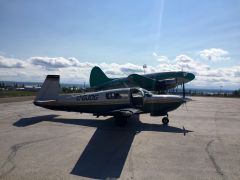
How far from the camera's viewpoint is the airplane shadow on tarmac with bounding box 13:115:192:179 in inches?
243

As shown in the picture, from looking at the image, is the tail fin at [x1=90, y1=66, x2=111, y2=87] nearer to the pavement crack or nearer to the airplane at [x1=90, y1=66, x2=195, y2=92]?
the airplane at [x1=90, y1=66, x2=195, y2=92]

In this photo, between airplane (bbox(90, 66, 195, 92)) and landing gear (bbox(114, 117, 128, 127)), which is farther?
airplane (bbox(90, 66, 195, 92))

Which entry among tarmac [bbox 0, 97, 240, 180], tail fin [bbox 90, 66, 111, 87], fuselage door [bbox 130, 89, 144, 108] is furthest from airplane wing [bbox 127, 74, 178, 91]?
tarmac [bbox 0, 97, 240, 180]

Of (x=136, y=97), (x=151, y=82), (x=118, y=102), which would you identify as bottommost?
(x=118, y=102)

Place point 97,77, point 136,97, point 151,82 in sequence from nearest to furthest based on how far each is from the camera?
point 136,97 → point 151,82 → point 97,77

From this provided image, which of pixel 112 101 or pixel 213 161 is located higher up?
pixel 112 101

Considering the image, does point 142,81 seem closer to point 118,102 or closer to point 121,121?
point 118,102

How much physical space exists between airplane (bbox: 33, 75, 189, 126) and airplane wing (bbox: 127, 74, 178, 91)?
13276mm

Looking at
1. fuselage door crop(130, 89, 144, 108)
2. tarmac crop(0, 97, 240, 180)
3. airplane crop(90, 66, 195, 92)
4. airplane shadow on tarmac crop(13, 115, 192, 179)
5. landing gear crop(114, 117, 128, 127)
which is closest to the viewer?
tarmac crop(0, 97, 240, 180)

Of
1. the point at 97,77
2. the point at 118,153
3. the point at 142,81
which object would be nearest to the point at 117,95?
the point at 118,153

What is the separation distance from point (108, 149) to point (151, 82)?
19.8m

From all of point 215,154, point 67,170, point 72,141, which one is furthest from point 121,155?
point 215,154

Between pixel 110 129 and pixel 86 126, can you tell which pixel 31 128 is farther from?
pixel 110 129

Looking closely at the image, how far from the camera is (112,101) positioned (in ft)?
45.1
